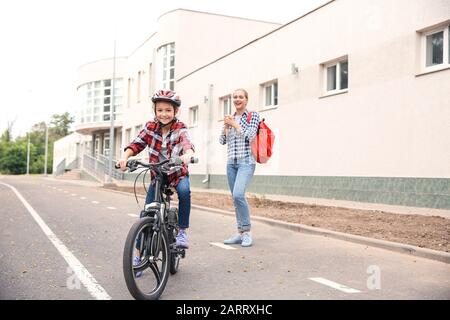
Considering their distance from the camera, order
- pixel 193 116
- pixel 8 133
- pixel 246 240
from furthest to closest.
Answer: pixel 8 133
pixel 193 116
pixel 246 240

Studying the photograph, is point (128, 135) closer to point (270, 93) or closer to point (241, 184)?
point (270, 93)

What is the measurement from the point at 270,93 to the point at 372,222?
10266 millimetres

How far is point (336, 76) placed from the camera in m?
14.7

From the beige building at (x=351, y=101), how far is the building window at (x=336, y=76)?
0.03m

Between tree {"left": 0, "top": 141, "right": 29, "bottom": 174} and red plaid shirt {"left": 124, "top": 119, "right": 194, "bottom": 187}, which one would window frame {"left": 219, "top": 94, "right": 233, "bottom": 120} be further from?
tree {"left": 0, "top": 141, "right": 29, "bottom": 174}

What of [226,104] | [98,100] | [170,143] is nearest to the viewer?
[170,143]

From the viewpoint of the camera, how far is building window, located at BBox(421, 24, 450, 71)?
10984 mm

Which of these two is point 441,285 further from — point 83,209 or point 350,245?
point 83,209

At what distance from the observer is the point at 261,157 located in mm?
6594

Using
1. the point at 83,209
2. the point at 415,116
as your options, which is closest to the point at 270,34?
the point at 415,116

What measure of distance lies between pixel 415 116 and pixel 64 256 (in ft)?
28.2

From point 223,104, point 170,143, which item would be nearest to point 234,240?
point 170,143

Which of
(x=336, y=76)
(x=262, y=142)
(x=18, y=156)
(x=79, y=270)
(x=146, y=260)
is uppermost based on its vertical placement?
(x=336, y=76)

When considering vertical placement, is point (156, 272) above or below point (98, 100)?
below
